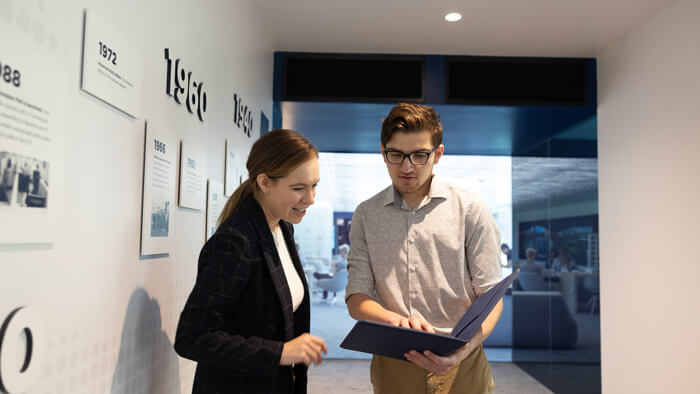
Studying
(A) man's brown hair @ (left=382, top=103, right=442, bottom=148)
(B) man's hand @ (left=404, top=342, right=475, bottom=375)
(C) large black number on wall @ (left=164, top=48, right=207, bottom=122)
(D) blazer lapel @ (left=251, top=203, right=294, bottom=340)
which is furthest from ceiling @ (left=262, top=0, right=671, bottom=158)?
(B) man's hand @ (left=404, top=342, right=475, bottom=375)

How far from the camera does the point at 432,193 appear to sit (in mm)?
1614

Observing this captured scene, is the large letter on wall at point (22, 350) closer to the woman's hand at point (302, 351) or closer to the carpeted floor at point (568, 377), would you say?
the woman's hand at point (302, 351)

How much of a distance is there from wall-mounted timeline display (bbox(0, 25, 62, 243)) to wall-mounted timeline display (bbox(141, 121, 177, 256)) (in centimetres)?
46

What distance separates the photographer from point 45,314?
0.99 m

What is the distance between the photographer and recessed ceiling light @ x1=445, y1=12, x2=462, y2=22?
3145 mm

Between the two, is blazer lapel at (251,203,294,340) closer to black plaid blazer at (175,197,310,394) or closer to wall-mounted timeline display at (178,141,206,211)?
black plaid blazer at (175,197,310,394)

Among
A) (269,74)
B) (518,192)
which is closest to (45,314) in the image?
(269,74)

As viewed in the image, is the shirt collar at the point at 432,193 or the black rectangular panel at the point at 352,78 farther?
the black rectangular panel at the point at 352,78

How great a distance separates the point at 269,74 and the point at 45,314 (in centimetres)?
289

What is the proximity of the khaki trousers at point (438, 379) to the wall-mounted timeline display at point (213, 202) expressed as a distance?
108cm

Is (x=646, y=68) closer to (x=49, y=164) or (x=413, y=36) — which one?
(x=413, y=36)

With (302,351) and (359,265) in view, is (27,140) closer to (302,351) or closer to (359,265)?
(302,351)

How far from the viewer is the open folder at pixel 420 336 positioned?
121 centimetres

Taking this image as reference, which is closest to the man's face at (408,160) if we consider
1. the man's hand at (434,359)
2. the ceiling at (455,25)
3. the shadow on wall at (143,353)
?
the man's hand at (434,359)
